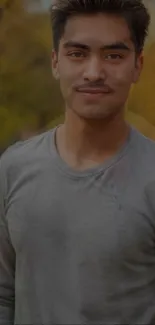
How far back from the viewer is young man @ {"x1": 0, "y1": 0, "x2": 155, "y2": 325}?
958 millimetres

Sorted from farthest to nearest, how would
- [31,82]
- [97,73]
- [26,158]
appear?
[31,82]
[26,158]
[97,73]

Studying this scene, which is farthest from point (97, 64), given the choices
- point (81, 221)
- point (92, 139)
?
point (81, 221)

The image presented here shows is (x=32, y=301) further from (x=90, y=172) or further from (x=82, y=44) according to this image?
(x=82, y=44)

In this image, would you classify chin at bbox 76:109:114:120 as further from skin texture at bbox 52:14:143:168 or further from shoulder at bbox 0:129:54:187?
shoulder at bbox 0:129:54:187

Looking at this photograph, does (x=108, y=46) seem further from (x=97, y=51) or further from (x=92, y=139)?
(x=92, y=139)

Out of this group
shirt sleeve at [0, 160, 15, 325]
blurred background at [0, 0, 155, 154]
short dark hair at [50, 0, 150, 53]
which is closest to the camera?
short dark hair at [50, 0, 150, 53]

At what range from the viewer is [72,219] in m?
0.98

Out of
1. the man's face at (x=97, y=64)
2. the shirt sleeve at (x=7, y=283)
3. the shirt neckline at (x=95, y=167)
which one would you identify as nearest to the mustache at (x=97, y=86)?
the man's face at (x=97, y=64)

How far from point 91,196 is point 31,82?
52 centimetres

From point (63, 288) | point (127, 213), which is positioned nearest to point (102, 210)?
point (127, 213)

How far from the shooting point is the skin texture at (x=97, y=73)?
96 cm

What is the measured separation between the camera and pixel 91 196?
3.20 ft

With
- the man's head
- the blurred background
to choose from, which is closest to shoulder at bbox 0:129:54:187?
the man's head

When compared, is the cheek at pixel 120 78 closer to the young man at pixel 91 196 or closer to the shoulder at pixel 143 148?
the young man at pixel 91 196
